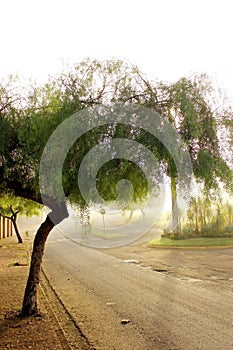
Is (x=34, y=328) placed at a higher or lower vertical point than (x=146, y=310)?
lower

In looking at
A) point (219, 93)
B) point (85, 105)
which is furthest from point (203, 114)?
point (85, 105)

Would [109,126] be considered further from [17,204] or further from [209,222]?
[209,222]

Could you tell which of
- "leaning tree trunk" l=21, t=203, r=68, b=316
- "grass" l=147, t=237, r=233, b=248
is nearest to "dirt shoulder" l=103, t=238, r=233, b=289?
"grass" l=147, t=237, r=233, b=248

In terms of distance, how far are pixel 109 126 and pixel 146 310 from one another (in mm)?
4698

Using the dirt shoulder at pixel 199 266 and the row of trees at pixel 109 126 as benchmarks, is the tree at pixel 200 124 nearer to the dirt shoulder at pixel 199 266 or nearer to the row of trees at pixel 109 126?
the row of trees at pixel 109 126

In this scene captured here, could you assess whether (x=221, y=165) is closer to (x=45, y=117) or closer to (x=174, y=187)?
(x=174, y=187)

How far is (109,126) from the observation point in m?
7.27

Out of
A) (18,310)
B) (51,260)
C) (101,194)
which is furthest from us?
(51,260)

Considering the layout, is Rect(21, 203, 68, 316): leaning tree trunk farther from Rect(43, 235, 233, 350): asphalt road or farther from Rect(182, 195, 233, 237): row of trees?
Rect(182, 195, 233, 237): row of trees

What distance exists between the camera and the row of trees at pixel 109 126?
7.24 meters

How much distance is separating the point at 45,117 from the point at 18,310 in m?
5.11

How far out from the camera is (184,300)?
1010 cm

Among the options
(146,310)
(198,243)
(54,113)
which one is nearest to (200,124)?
(54,113)

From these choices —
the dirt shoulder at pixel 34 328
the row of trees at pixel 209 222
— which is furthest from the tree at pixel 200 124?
the row of trees at pixel 209 222
